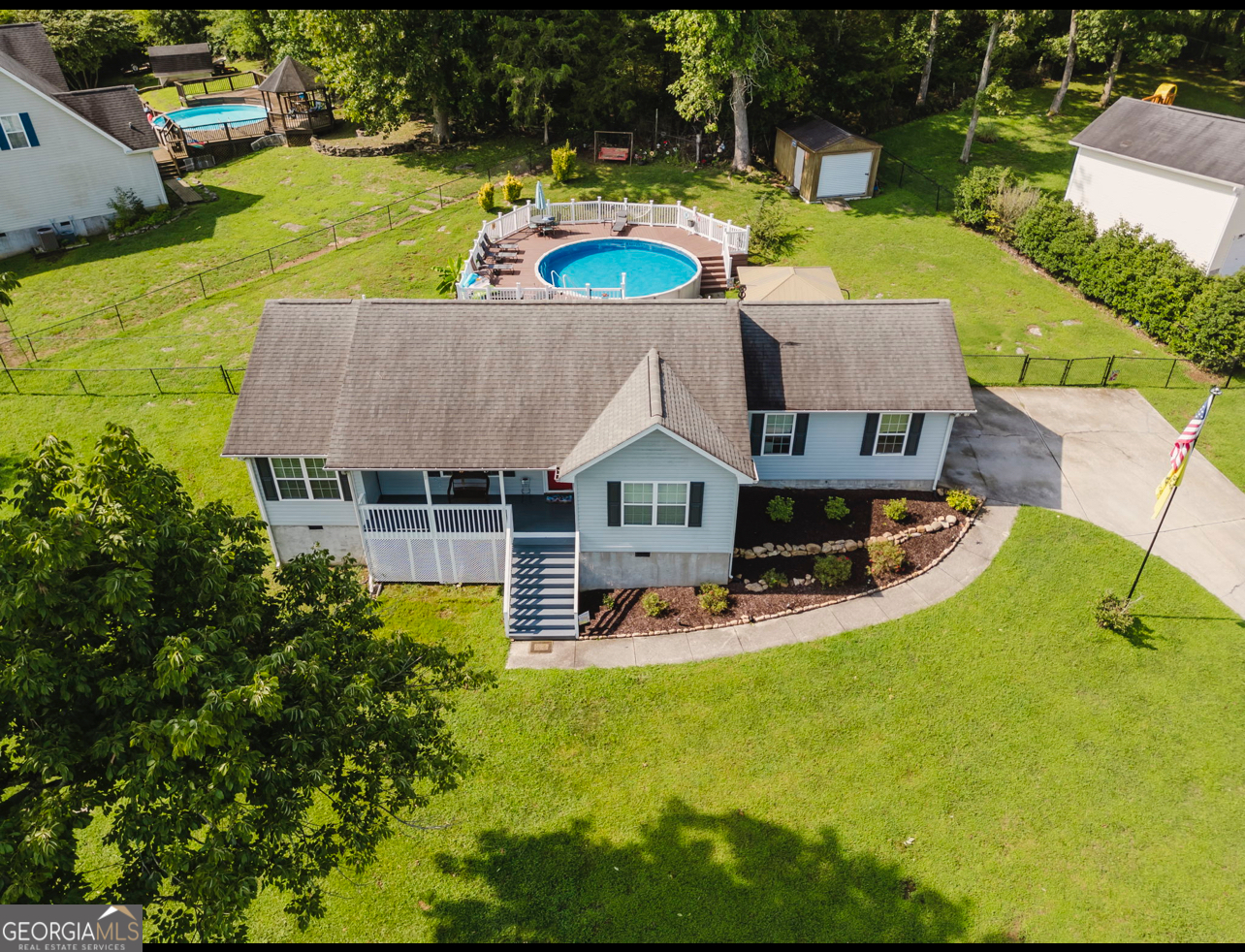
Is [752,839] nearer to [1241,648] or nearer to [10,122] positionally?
[1241,648]

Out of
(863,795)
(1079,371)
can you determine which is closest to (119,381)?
(863,795)

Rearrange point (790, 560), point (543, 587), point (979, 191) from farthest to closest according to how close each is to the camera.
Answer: point (979, 191) < point (790, 560) < point (543, 587)

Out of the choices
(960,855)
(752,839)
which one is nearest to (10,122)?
(752,839)

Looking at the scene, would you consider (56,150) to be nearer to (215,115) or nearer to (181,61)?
(215,115)

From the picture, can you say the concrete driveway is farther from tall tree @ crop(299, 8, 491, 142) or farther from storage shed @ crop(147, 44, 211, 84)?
storage shed @ crop(147, 44, 211, 84)

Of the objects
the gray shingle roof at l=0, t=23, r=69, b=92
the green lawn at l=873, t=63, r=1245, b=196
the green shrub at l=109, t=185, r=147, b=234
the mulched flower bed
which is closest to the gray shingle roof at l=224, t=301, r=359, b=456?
the mulched flower bed

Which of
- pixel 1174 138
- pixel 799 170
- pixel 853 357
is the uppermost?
pixel 1174 138
